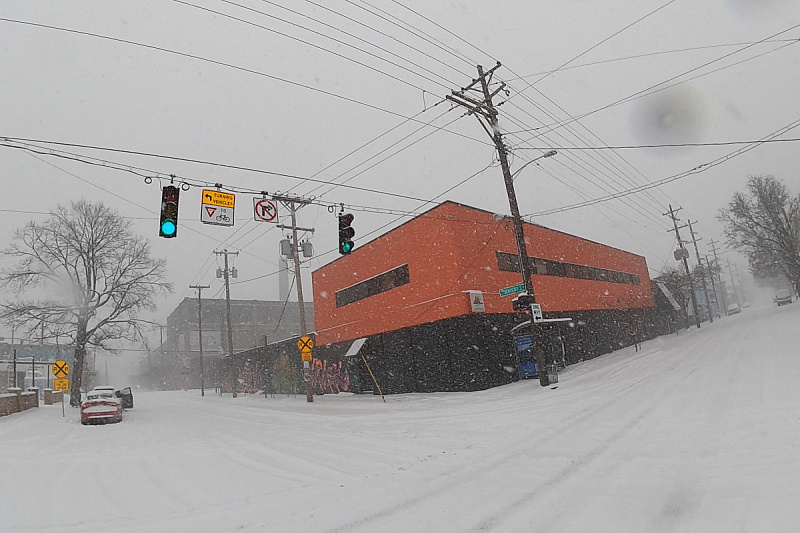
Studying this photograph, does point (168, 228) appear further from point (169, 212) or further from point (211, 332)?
point (211, 332)

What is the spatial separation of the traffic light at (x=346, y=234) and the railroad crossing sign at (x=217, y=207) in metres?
2.99

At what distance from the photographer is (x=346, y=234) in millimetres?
13398

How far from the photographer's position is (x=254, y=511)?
5582 millimetres

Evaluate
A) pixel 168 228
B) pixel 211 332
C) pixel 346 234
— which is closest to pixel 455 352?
pixel 346 234

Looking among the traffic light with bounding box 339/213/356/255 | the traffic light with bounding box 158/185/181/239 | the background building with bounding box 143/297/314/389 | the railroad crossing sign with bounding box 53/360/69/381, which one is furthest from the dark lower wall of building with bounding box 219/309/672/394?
the background building with bounding box 143/297/314/389

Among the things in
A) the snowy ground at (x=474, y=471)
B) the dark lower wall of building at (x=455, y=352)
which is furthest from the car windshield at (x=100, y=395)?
the dark lower wall of building at (x=455, y=352)

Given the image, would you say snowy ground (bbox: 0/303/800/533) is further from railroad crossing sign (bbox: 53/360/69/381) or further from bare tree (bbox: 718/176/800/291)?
bare tree (bbox: 718/176/800/291)

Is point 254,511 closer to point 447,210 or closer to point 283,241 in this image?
point 447,210

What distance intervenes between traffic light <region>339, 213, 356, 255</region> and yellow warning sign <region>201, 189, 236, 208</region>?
3.03 meters

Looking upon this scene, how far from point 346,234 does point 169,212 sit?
4684 millimetres

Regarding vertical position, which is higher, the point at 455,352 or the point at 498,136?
the point at 498,136

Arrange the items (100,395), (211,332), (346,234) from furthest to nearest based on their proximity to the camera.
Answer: (211,332)
(100,395)
(346,234)

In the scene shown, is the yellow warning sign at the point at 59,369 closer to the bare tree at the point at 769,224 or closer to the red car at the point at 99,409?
the red car at the point at 99,409

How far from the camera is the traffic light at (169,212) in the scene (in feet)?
33.6
